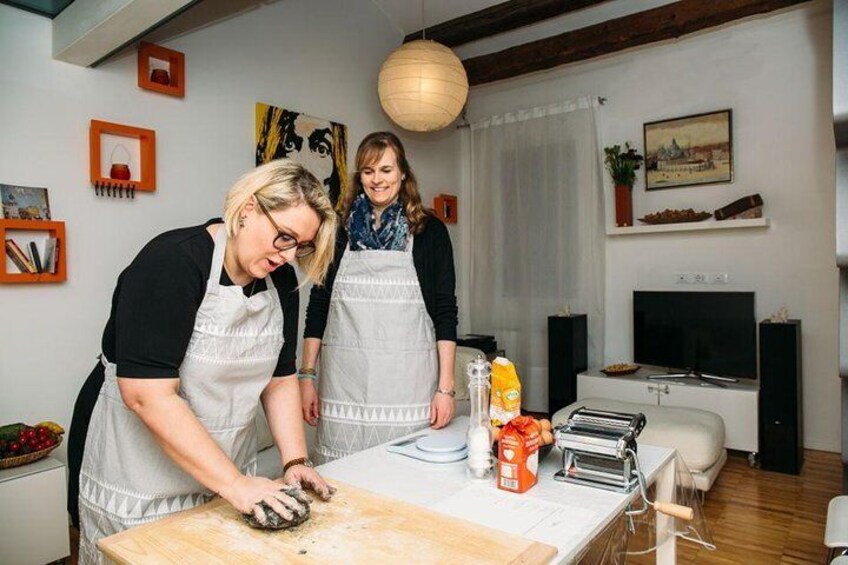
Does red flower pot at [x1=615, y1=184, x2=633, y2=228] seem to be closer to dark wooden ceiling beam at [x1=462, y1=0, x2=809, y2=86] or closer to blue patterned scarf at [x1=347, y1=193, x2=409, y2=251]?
dark wooden ceiling beam at [x1=462, y1=0, x2=809, y2=86]

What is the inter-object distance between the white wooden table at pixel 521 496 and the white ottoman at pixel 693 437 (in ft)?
4.92

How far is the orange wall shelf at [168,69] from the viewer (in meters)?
2.83

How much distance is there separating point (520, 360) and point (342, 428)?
3.08m

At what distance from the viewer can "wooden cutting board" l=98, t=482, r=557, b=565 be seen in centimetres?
84

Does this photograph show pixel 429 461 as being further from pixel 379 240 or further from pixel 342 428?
pixel 379 240

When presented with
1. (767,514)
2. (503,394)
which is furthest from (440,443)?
(767,514)

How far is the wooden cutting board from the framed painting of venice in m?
2.71

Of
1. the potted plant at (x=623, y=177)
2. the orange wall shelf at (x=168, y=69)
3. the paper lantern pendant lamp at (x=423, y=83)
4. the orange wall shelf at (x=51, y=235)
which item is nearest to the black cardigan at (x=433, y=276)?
the orange wall shelf at (x=51, y=235)

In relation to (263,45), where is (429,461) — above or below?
below

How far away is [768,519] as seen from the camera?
2.57m

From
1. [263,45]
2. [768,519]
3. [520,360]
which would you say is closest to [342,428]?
[768,519]

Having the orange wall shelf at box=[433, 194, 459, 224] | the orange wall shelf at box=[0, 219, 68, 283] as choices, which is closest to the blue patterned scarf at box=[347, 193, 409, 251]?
the orange wall shelf at box=[0, 219, 68, 283]

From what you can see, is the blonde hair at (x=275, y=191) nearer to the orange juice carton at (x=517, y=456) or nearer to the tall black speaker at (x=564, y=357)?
the orange juice carton at (x=517, y=456)

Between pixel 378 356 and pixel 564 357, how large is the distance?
102 inches
